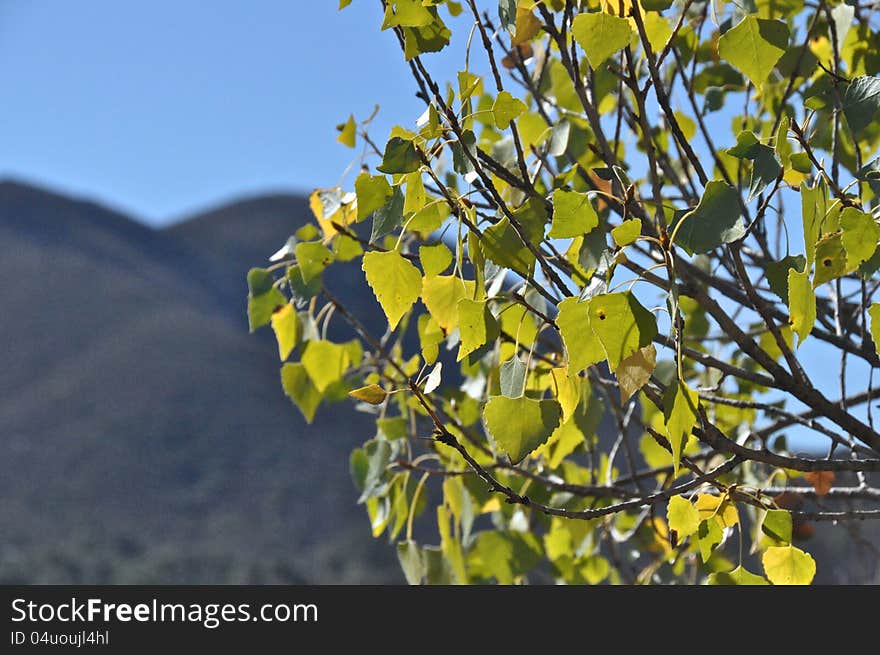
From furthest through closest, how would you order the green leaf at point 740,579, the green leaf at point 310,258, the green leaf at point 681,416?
the green leaf at point 310,258 < the green leaf at point 740,579 < the green leaf at point 681,416

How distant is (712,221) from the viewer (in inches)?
26.9

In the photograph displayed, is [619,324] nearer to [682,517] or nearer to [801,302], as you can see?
[801,302]

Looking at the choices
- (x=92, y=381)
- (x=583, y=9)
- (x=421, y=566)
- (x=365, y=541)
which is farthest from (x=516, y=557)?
(x=92, y=381)

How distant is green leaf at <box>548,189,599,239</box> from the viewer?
696 millimetres

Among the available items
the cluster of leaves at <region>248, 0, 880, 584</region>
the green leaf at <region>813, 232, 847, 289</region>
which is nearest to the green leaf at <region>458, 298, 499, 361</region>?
the cluster of leaves at <region>248, 0, 880, 584</region>

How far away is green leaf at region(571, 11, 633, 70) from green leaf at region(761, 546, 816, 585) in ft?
1.37

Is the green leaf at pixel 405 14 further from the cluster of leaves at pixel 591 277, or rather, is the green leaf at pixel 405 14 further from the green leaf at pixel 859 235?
the green leaf at pixel 859 235

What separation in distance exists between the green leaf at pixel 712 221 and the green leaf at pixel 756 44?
0.35ft

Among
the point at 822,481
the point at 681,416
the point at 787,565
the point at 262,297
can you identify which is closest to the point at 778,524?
the point at 787,565

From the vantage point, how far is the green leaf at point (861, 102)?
757mm

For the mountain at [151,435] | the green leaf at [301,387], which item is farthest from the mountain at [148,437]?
the green leaf at [301,387]

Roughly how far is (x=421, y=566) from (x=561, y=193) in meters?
0.65

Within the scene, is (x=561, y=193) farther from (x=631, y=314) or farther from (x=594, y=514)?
(x=594, y=514)
